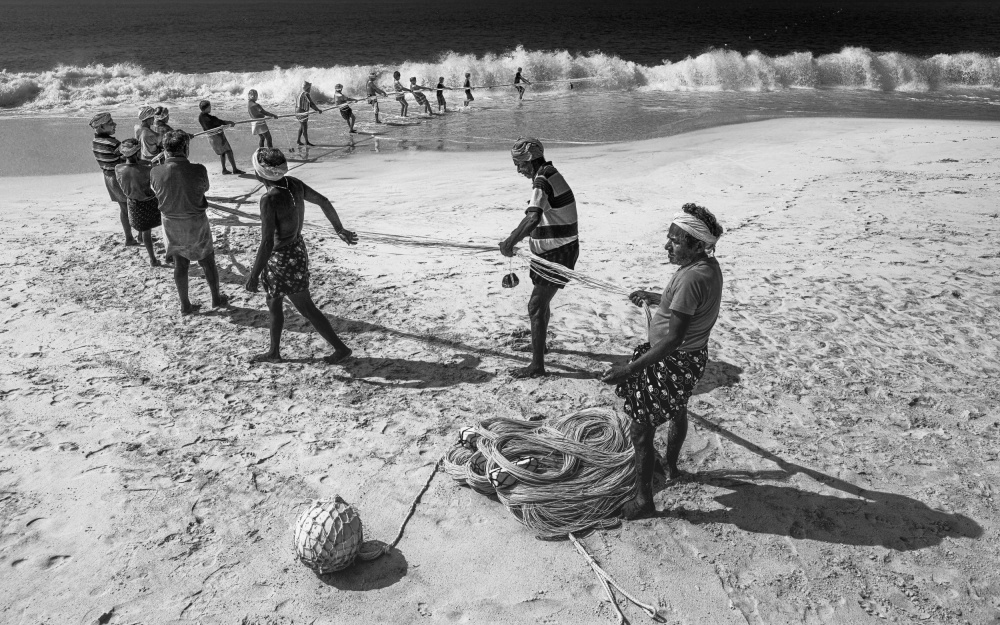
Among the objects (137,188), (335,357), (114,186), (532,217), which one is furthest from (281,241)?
(114,186)

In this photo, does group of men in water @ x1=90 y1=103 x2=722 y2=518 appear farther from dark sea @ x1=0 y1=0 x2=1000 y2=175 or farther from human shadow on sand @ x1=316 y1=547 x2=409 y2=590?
dark sea @ x1=0 y1=0 x2=1000 y2=175

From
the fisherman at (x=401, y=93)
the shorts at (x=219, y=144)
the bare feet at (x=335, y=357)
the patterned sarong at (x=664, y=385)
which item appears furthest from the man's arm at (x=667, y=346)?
the fisherman at (x=401, y=93)

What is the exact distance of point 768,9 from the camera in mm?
68250

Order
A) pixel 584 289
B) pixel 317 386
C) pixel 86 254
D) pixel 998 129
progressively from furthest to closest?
pixel 998 129, pixel 86 254, pixel 584 289, pixel 317 386

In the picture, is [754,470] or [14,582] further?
[754,470]

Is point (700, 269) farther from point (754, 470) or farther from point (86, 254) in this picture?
point (86, 254)

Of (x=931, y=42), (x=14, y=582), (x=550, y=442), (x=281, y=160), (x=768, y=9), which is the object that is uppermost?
(x=768, y=9)

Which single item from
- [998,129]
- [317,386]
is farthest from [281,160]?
[998,129]

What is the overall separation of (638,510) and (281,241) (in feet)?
10.1

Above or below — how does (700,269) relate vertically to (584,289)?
above

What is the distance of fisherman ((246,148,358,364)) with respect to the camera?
505cm

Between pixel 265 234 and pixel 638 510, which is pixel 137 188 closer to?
pixel 265 234

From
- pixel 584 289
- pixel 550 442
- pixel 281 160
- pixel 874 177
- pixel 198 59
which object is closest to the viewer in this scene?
pixel 550 442

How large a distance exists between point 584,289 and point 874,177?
5.76 metres
